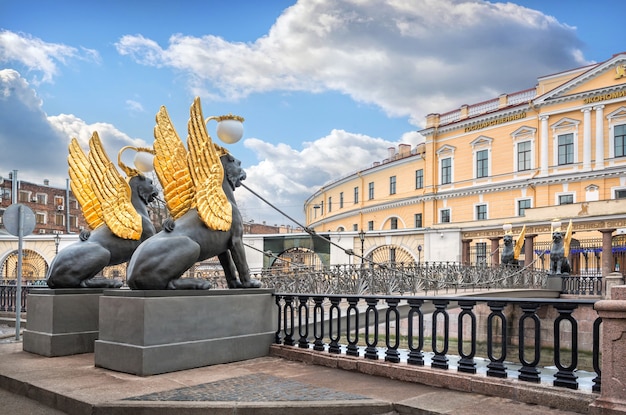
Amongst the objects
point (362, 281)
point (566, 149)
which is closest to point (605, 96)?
point (566, 149)

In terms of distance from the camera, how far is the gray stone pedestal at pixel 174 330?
549cm

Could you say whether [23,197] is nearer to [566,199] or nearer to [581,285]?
[566,199]

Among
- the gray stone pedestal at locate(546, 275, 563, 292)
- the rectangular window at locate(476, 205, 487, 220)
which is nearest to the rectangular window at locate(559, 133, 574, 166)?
the rectangular window at locate(476, 205, 487, 220)

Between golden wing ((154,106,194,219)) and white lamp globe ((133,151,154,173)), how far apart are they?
46.5 inches

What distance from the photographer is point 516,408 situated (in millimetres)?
4199

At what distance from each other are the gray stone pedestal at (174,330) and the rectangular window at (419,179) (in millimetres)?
35676

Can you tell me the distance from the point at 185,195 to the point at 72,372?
2.28 metres

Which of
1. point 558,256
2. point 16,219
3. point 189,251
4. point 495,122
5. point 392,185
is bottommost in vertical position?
point 558,256

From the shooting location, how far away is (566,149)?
3281 centimetres

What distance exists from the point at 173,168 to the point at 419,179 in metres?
36.2

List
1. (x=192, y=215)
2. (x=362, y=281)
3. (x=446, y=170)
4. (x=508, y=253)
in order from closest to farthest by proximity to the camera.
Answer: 1. (x=192, y=215)
2. (x=362, y=281)
3. (x=508, y=253)
4. (x=446, y=170)

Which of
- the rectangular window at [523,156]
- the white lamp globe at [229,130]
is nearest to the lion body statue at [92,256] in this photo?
the white lamp globe at [229,130]

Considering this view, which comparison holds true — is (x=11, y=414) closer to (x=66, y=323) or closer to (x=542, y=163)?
(x=66, y=323)

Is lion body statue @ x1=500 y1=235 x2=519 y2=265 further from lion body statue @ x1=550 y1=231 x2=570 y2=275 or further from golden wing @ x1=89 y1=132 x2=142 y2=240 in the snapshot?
golden wing @ x1=89 y1=132 x2=142 y2=240
